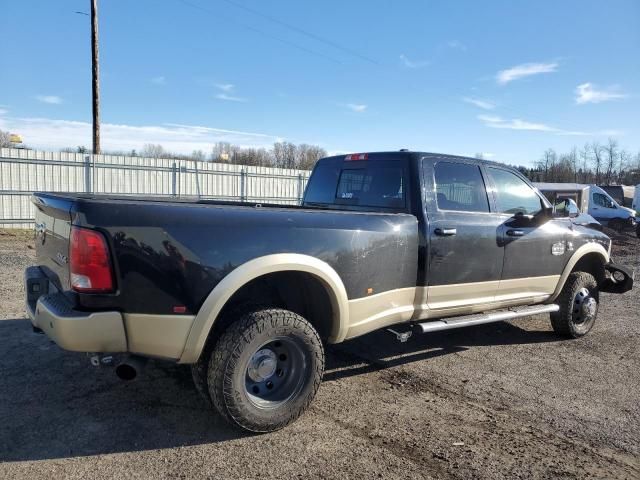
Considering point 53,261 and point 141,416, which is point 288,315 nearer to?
point 141,416

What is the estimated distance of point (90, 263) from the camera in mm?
2857

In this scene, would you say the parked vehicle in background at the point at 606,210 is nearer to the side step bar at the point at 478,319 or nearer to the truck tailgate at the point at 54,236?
the side step bar at the point at 478,319

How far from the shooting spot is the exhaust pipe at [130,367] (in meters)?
3.06

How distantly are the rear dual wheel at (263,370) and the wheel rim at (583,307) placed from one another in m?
3.77

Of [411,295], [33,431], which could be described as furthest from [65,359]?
[411,295]

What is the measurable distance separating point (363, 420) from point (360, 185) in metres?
2.29

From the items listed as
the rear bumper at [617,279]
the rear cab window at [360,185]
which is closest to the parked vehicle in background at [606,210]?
the rear bumper at [617,279]

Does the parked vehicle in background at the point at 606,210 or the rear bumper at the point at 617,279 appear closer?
the rear bumper at the point at 617,279

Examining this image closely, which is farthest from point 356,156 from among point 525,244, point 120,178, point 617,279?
point 120,178

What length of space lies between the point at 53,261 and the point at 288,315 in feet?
5.40

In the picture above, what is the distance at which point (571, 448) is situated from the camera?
11.1 ft

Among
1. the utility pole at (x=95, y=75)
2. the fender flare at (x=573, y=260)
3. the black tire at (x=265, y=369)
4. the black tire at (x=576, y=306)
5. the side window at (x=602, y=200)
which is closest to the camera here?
the black tire at (x=265, y=369)

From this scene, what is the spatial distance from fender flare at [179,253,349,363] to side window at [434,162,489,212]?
143cm

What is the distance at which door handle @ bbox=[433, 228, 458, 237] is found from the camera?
14.3ft
